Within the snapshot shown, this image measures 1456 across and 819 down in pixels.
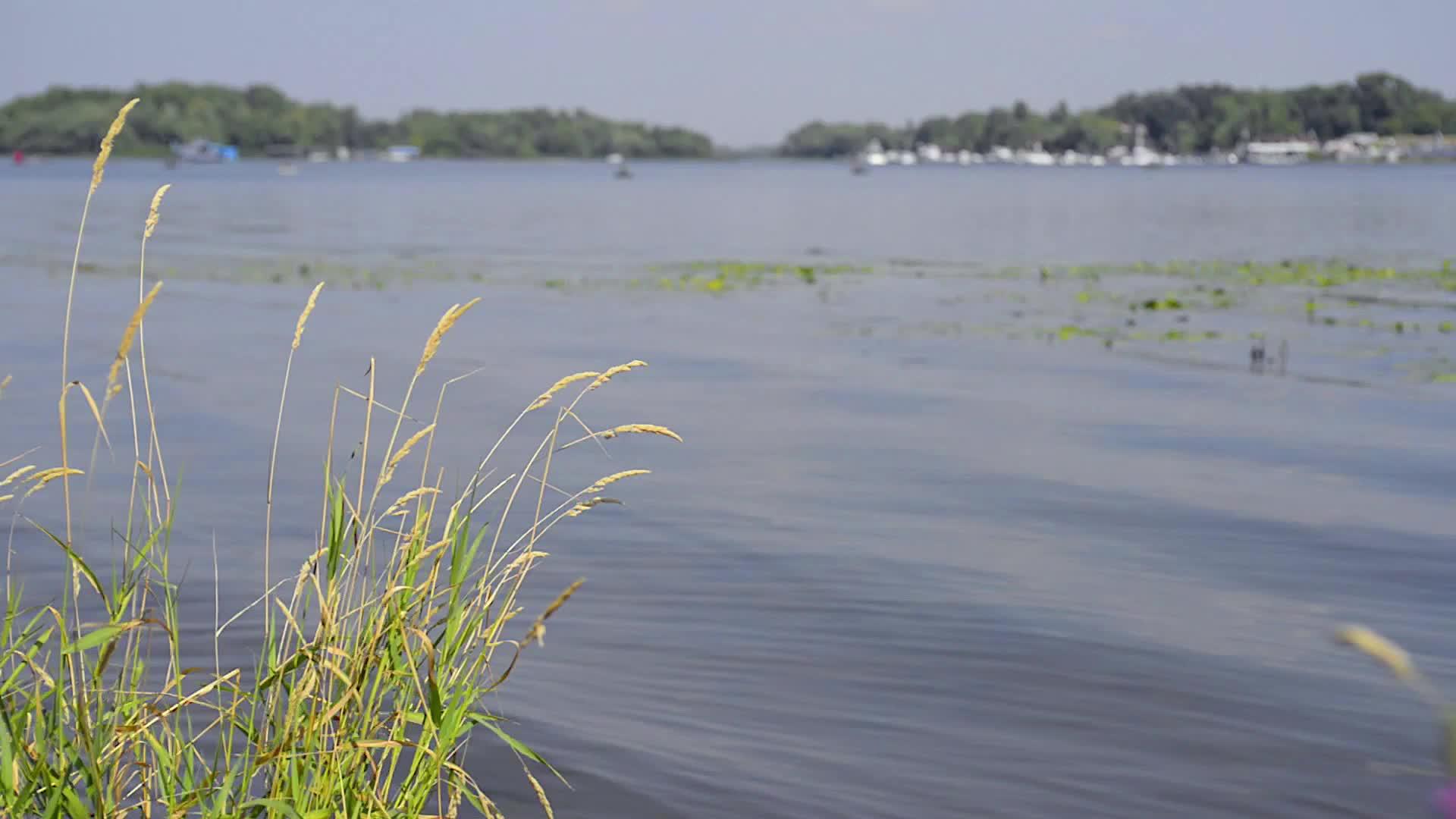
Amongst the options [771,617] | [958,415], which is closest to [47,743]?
Answer: [771,617]

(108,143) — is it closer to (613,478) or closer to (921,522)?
(613,478)

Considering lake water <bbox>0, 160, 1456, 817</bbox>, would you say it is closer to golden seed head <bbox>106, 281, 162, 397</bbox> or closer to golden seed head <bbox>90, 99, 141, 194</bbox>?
golden seed head <bbox>106, 281, 162, 397</bbox>

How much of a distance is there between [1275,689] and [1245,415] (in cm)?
843

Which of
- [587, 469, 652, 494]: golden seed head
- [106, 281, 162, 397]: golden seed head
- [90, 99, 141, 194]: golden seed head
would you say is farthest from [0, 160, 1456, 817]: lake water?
[90, 99, 141, 194]: golden seed head

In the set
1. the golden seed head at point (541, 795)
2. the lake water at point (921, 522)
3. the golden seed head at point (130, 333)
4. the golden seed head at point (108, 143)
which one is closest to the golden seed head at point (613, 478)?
the golden seed head at point (541, 795)

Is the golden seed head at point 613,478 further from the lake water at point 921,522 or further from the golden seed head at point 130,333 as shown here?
the lake water at point 921,522

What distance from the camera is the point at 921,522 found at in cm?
1053

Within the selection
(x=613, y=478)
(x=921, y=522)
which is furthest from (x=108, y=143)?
(x=921, y=522)

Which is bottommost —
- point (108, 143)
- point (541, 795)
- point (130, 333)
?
point (541, 795)

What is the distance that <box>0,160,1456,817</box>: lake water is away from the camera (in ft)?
21.2

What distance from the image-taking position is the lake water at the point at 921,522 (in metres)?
6.47

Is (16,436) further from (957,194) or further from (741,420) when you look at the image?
(957,194)

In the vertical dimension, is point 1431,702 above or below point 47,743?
below

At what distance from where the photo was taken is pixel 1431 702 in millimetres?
6965
